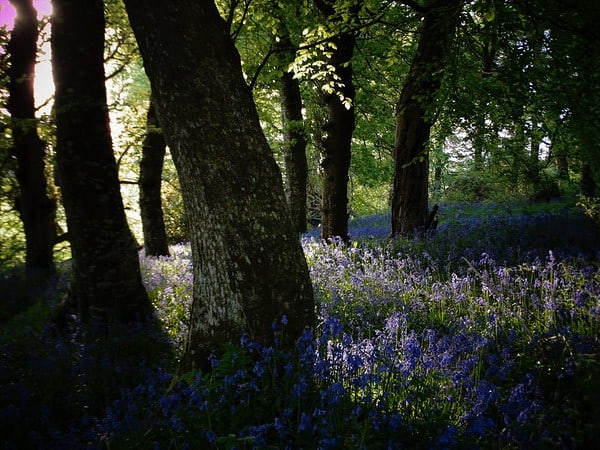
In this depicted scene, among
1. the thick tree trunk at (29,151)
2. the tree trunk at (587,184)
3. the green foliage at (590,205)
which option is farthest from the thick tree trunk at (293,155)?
the tree trunk at (587,184)

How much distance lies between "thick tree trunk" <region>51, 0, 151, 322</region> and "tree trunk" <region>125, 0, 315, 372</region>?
230 cm

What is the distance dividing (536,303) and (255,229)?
298 centimetres

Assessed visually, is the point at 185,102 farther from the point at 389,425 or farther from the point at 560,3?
the point at 560,3

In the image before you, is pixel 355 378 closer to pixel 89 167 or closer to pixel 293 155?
pixel 89 167

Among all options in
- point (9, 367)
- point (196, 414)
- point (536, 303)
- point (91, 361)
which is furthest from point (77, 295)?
point (536, 303)

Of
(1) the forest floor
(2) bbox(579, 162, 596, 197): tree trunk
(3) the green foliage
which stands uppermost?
(2) bbox(579, 162, 596, 197): tree trunk

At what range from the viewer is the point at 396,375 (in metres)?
2.87

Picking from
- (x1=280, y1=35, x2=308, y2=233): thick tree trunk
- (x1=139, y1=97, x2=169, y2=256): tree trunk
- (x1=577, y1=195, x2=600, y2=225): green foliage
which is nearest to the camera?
(x1=577, y1=195, x2=600, y2=225): green foliage

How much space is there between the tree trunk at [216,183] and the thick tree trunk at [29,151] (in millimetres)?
→ 8991

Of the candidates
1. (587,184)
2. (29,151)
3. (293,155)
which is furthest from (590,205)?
(29,151)

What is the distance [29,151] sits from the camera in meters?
10.4

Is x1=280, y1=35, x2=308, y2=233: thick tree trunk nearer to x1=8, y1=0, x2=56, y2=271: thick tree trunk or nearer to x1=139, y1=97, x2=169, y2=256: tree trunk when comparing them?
x1=139, y1=97, x2=169, y2=256: tree trunk

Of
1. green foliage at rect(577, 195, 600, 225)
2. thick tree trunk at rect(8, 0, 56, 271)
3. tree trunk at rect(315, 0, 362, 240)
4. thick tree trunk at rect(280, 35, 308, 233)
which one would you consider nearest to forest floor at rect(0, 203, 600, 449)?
green foliage at rect(577, 195, 600, 225)

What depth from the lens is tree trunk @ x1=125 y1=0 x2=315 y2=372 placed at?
3.13 meters
